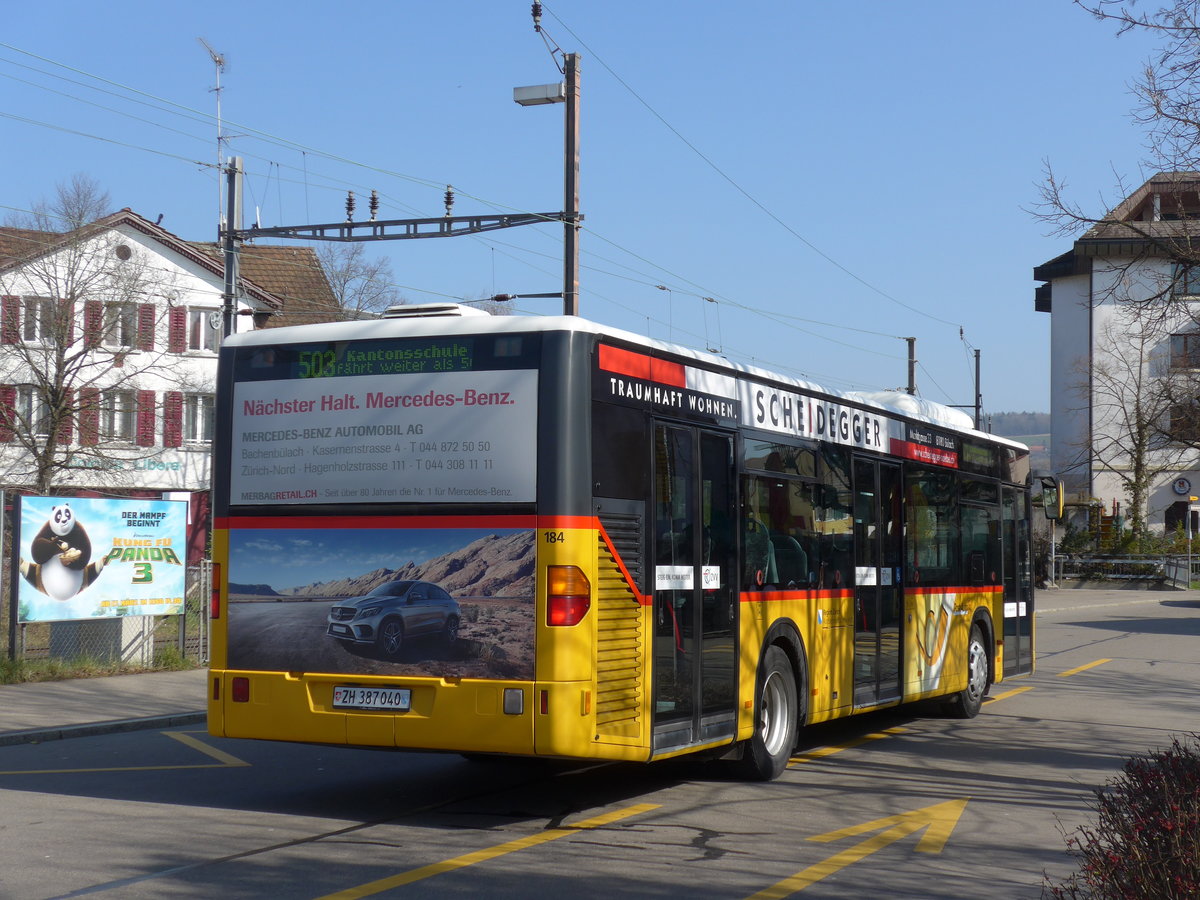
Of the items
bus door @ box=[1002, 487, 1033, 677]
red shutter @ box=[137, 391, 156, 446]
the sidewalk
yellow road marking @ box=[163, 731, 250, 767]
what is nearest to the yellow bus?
yellow road marking @ box=[163, 731, 250, 767]

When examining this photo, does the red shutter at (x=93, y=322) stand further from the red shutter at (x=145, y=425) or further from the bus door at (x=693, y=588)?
the bus door at (x=693, y=588)

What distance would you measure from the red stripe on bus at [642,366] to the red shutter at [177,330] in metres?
49.1

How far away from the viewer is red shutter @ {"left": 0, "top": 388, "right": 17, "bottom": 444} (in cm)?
4493

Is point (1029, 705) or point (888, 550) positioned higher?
point (888, 550)

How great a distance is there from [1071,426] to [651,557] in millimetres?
65846

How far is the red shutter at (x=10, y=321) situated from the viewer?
4575 cm

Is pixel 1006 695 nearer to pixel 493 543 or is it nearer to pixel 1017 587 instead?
pixel 1017 587

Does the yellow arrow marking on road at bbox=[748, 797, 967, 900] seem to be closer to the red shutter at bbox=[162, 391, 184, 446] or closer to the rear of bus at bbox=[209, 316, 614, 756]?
the rear of bus at bbox=[209, 316, 614, 756]

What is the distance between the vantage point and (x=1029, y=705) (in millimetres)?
16406

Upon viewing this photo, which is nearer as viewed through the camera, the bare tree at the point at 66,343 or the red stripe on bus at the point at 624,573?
the red stripe on bus at the point at 624,573

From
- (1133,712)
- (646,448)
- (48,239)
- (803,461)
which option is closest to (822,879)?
(646,448)

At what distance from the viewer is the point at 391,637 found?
8531 millimetres

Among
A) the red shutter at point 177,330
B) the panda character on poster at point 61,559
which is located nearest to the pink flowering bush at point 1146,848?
the panda character on poster at point 61,559

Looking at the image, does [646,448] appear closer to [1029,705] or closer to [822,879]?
[822,879]
